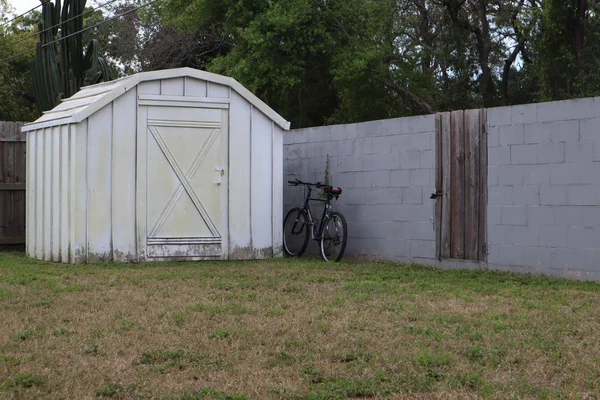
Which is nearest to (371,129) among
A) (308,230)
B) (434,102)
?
(308,230)

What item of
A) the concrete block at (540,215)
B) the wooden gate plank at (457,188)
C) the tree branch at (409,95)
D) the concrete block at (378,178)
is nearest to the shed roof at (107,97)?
the concrete block at (378,178)

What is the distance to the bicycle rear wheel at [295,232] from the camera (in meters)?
12.9

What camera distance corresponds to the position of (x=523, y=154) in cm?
993

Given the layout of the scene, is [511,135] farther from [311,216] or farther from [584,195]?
[311,216]

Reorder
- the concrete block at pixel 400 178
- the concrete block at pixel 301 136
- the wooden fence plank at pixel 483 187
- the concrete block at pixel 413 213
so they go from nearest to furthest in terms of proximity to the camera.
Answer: the wooden fence plank at pixel 483 187 < the concrete block at pixel 413 213 < the concrete block at pixel 400 178 < the concrete block at pixel 301 136

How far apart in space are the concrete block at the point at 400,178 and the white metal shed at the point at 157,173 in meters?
1.79

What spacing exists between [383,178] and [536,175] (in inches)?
105

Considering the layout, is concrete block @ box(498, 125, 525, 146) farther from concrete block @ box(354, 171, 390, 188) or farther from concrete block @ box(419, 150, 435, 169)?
concrete block @ box(354, 171, 390, 188)

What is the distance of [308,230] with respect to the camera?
41.9 ft

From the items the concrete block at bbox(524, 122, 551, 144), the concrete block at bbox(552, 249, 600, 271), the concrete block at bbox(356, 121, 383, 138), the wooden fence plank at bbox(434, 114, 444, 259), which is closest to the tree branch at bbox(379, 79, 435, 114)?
the concrete block at bbox(356, 121, 383, 138)

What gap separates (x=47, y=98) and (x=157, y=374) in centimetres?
1283

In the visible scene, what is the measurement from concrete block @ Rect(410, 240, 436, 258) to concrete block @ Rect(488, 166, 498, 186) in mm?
1248

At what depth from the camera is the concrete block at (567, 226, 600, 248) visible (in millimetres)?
9078

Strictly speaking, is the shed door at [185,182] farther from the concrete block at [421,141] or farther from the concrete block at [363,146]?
the concrete block at [421,141]
